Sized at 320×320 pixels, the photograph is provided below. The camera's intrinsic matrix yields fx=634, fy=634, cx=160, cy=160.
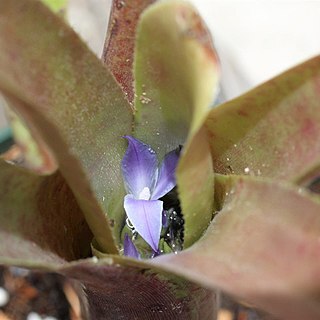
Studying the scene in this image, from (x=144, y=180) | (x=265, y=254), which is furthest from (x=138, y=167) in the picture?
(x=265, y=254)

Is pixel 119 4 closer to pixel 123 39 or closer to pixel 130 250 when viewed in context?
pixel 123 39

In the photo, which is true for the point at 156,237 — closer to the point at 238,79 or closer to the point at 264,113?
the point at 264,113

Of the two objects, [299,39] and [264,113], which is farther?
[299,39]

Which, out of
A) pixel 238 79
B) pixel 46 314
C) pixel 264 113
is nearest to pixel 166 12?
pixel 264 113

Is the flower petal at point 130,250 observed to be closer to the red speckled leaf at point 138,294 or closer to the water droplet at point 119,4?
the red speckled leaf at point 138,294

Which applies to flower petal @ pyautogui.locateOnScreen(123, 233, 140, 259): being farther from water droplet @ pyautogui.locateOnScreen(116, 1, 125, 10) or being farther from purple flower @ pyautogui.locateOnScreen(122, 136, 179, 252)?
water droplet @ pyautogui.locateOnScreen(116, 1, 125, 10)

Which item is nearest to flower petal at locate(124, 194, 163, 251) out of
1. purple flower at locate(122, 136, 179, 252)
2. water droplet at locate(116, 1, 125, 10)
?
purple flower at locate(122, 136, 179, 252)
